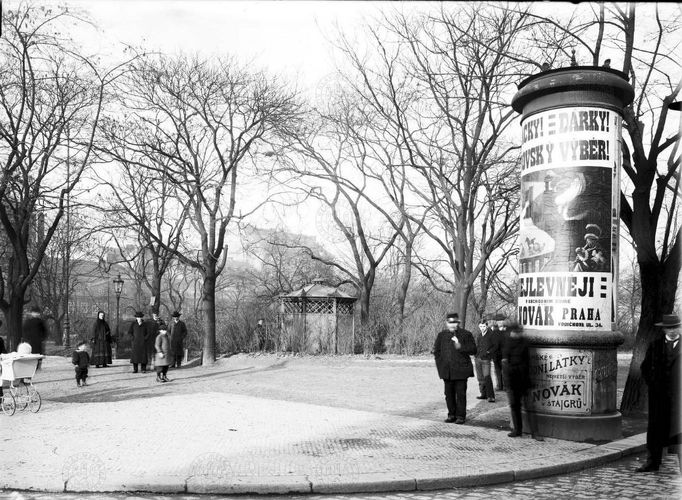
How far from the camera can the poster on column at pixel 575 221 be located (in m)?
9.05

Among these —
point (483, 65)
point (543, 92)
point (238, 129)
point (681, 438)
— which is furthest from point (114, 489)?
point (238, 129)

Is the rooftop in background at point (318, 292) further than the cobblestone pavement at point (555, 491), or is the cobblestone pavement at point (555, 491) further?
the rooftop in background at point (318, 292)

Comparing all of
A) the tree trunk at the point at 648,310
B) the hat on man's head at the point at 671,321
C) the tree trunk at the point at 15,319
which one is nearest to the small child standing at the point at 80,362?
the tree trunk at the point at 15,319

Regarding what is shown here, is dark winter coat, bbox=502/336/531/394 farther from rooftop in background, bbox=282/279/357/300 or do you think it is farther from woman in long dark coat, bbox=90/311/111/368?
rooftop in background, bbox=282/279/357/300

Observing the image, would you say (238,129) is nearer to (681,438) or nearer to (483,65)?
(483,65)

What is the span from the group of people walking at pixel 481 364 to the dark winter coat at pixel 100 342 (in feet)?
42.8

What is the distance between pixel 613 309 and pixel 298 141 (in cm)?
2126

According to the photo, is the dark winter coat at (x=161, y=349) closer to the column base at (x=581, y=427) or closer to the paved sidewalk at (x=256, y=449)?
the paved sidewalk at (x=256, y=449)

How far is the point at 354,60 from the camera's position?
2247cm

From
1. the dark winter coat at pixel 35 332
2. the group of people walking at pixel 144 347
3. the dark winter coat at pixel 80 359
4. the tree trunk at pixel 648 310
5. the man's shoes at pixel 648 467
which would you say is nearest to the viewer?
the man's shoes at pixel 648 467

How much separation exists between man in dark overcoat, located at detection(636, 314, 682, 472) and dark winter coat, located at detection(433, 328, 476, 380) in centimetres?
282

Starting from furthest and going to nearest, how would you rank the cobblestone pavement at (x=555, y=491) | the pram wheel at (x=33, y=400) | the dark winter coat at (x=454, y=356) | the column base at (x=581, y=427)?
the pram wheel at (x=33, y=400) → the dark winter coat at (x=454, y=356) → the column base at (x=581, y=427) → the cobblestone pavement at (x=555, y=491)

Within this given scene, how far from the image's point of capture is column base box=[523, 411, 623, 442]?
8.91 meters

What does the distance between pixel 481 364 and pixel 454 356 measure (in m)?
3.04
